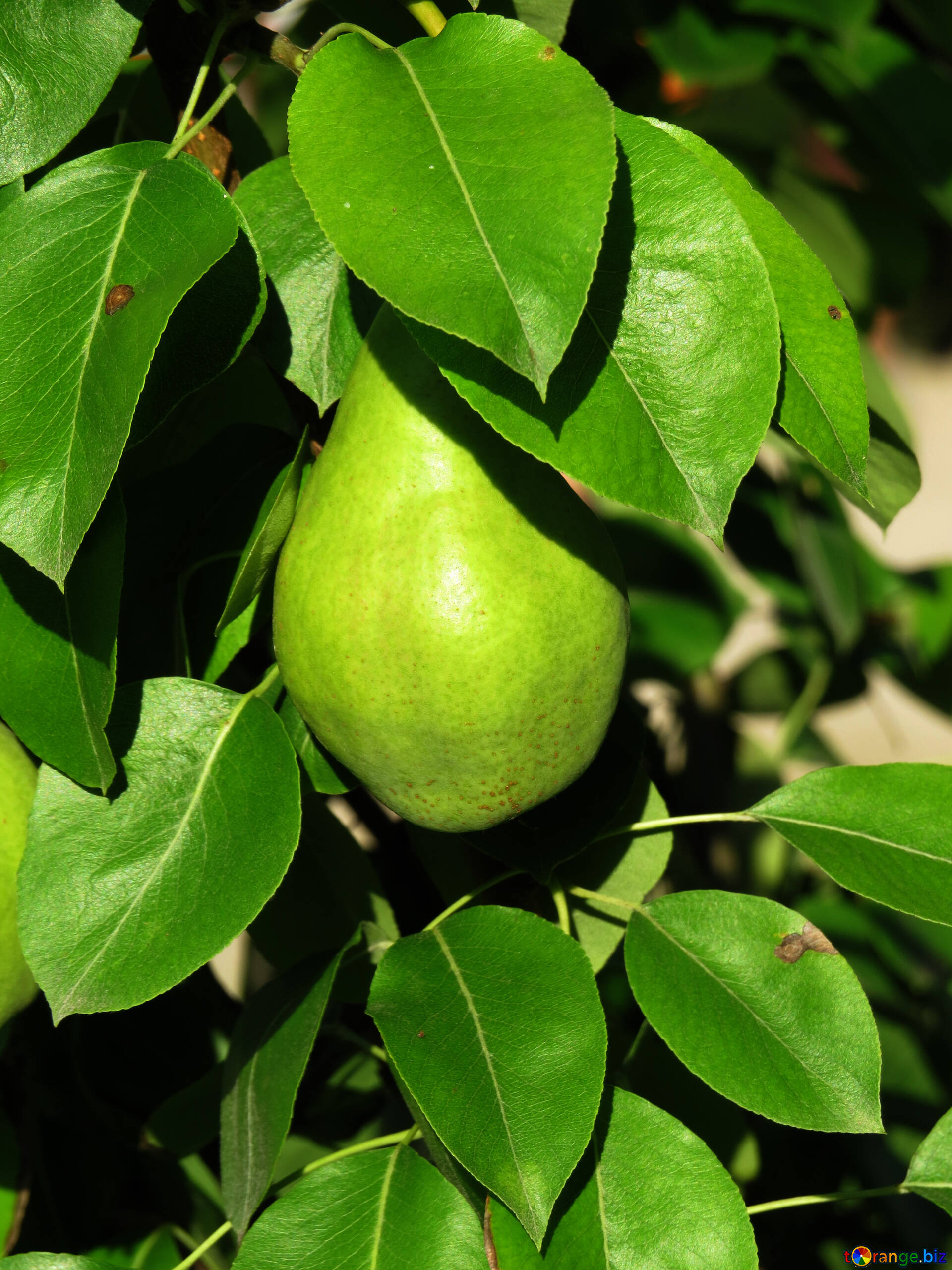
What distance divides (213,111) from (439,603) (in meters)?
0.29

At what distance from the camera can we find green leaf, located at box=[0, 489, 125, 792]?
584mm

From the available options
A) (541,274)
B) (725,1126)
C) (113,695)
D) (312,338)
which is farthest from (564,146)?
(725,1126)

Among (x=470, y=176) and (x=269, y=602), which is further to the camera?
(x=269, y=602)

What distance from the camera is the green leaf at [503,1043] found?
56 cm

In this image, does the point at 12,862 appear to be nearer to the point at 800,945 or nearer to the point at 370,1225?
the point at 370,1225

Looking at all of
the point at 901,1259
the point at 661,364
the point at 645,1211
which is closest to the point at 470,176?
the point at 661,364

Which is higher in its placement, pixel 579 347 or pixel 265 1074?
pixel 579 347

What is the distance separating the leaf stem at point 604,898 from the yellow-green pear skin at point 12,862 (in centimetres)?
33

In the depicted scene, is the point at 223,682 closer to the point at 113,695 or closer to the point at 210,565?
the point at 210,565

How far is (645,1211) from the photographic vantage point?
2.06 ft

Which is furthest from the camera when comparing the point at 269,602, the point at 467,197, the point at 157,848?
the point at 269,602

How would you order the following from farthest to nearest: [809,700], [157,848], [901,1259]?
[809,700], [901,1259], [157,848]

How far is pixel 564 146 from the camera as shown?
1.68 feet

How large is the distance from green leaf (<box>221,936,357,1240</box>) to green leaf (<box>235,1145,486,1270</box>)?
0.9 inches
